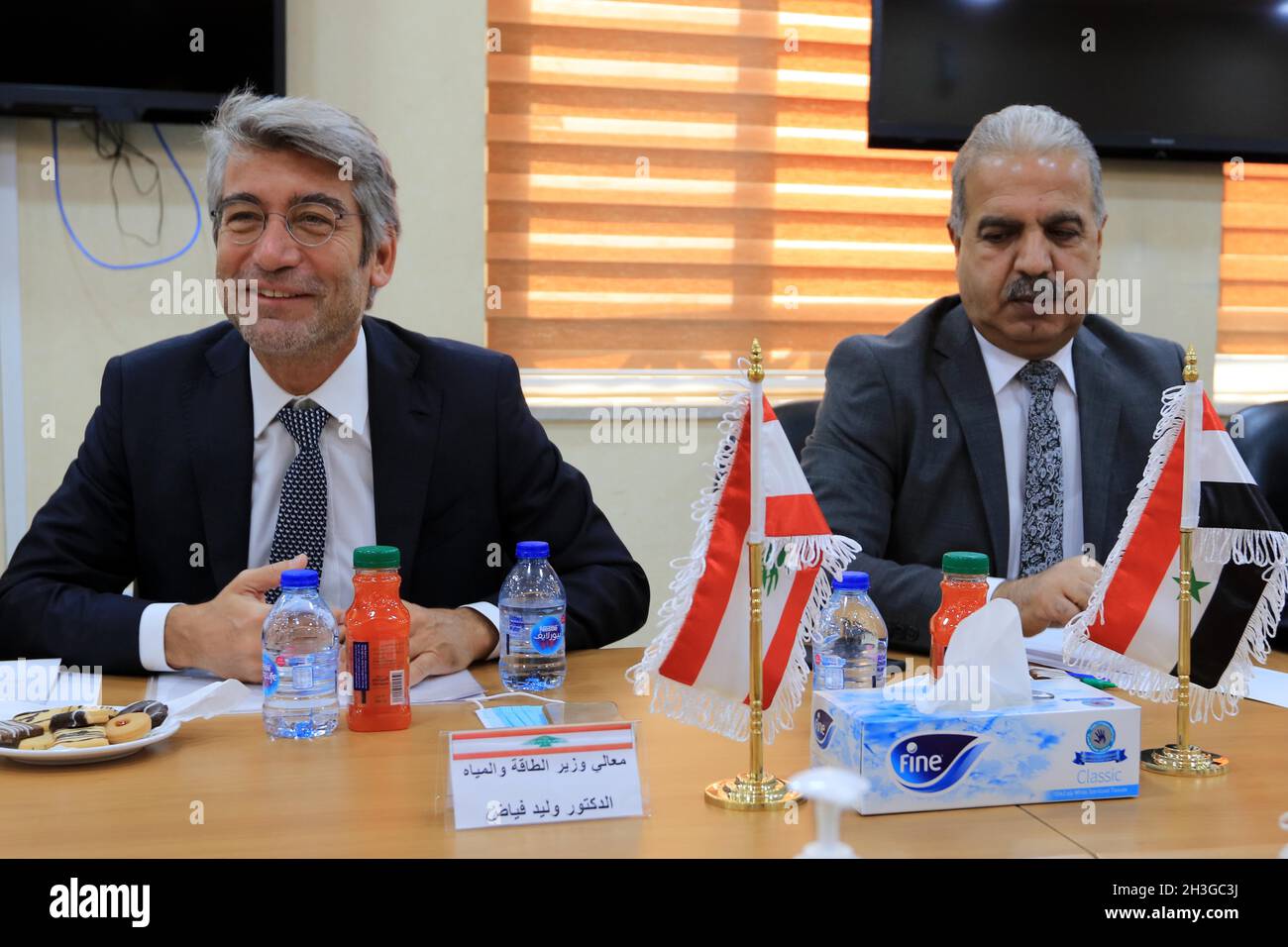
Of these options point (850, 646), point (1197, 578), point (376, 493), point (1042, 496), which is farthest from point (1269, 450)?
point (376, 493)

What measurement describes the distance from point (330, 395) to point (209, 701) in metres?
0.65

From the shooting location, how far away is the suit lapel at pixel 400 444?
198 centimetres

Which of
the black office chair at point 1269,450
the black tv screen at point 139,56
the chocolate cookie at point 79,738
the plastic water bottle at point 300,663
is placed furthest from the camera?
the black tv screen at point 139,56

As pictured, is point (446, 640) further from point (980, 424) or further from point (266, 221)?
point (980, 424)

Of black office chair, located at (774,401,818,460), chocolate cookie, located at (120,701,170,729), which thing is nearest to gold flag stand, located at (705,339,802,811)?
chocolate cookie, located at (120,701,170,729)

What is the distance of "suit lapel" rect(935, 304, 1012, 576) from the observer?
2145 mm

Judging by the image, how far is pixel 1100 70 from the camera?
3.63m

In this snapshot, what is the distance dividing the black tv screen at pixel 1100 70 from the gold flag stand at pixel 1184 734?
7.43ft

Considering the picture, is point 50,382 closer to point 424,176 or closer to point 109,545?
point 424,176

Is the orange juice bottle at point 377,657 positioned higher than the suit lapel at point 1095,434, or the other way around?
the suit lapel at point 1095,434

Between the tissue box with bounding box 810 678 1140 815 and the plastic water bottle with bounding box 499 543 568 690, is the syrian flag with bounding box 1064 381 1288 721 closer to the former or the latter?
→ the tissue box with bounding box 810 678 1140 815

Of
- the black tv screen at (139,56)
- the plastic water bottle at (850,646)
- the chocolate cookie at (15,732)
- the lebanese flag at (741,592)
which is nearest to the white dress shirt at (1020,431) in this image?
the plastic water bottle at (850,646)

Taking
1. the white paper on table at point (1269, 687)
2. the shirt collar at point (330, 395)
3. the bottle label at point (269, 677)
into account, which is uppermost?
the shirt collar at point (330, 395)

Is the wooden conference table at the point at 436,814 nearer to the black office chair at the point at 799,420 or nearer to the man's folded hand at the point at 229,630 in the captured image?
the man's folded hand at the point at 229,630
